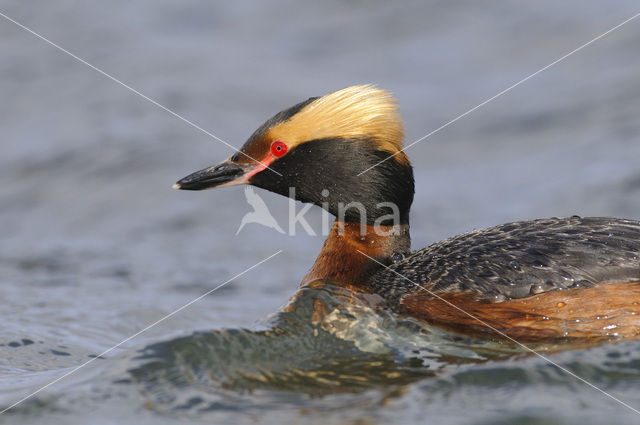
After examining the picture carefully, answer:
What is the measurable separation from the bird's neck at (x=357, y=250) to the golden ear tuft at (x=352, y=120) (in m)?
0.71

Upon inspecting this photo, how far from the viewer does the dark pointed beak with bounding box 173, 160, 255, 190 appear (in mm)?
7387

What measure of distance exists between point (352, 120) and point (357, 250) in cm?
104

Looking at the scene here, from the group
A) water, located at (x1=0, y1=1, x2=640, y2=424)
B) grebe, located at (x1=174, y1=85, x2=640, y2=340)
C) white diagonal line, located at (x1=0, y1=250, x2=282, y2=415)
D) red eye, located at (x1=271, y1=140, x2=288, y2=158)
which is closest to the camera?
water, located at (x1=0, y1=1, x2=640, y2=424)

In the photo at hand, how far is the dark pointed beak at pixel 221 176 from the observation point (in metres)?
7.39

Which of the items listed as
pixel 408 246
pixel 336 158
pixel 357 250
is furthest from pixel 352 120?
pixel 408 246

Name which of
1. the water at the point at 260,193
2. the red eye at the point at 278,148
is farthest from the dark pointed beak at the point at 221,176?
the water at the point at 260,193

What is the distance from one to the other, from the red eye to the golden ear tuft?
0.10 m

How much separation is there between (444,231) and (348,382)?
4618 millimetres

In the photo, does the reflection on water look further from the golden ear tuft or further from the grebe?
the golden ear tuft

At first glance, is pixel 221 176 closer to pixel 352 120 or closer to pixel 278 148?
pixel 278 148

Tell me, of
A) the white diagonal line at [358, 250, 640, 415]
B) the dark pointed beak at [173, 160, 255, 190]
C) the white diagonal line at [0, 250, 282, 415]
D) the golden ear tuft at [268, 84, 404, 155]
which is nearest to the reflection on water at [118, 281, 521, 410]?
the white diagonal line at [358, 250, 640, 415]

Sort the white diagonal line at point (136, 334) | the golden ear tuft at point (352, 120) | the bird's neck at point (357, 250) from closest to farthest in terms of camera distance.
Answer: the white diagonal line at point (136, 334) < the golden ear tuft at point (352, 120) < the bird's neck at point (357, 250)

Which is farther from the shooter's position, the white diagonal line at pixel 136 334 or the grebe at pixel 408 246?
the grebe at pixel 408 246

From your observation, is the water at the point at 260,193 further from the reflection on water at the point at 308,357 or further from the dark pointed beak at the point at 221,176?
the dark pointed beak at the point at 221,176
